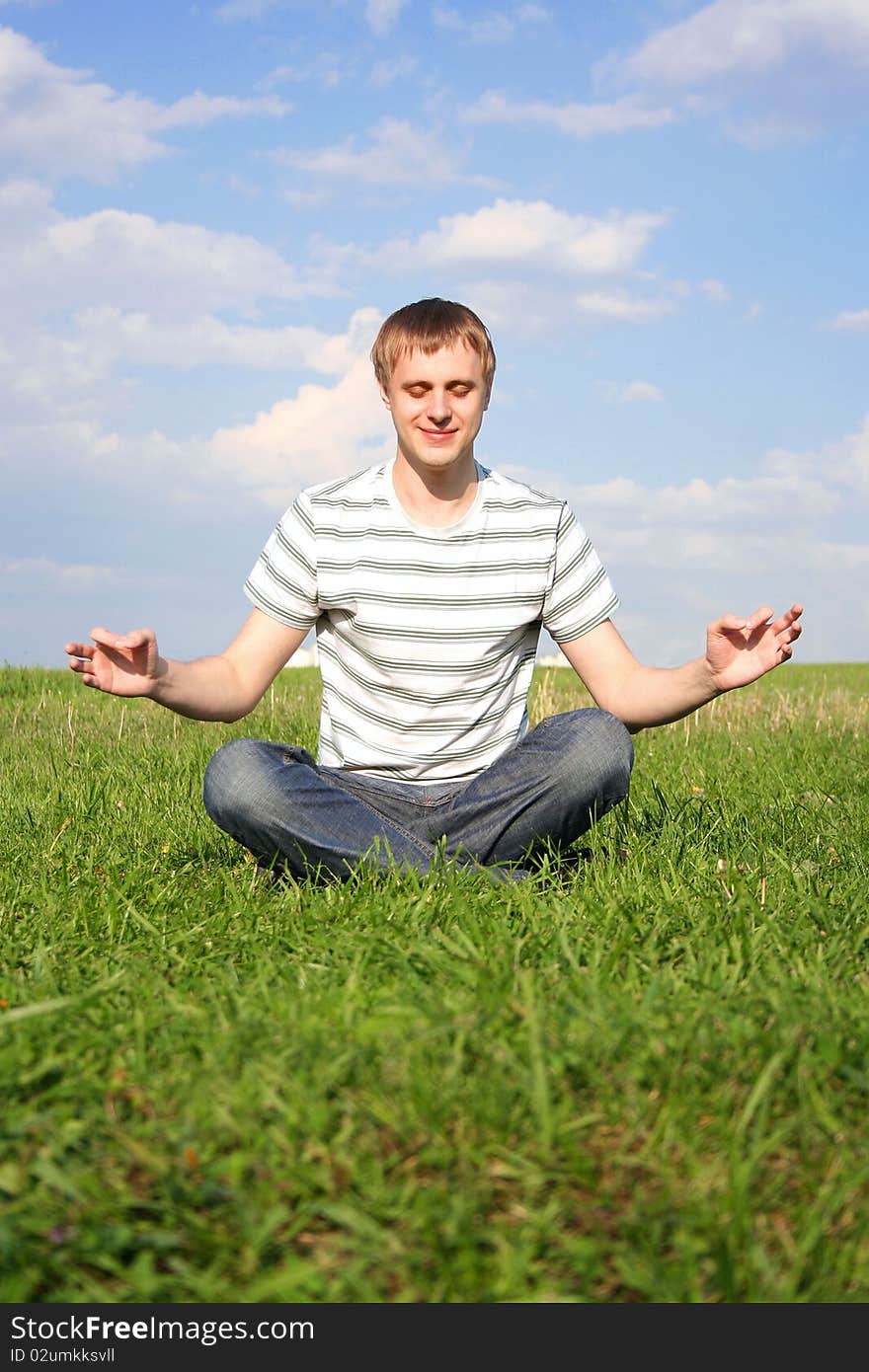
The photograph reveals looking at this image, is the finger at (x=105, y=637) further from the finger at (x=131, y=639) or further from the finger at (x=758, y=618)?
the finger at (x=758, y=618)

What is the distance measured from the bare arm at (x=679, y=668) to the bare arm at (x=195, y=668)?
1.07 m

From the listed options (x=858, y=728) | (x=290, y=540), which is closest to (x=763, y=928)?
(x=290, y=540)

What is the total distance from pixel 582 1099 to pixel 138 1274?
82cm

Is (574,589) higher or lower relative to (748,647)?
higher

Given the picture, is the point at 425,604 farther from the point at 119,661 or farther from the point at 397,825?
the point at 119,661

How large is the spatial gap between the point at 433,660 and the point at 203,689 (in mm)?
775

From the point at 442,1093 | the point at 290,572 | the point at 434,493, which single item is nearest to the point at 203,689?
the point at 290,572

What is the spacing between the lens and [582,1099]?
7.26ft

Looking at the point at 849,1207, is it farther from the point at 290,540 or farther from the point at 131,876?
the point at 290,540

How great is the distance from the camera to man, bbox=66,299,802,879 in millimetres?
3959

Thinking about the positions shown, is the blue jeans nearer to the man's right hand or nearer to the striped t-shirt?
the striped t-shirt

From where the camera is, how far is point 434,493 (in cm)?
418

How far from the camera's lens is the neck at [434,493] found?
4.16 m

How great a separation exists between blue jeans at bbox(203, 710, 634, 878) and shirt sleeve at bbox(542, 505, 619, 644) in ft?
1.15
